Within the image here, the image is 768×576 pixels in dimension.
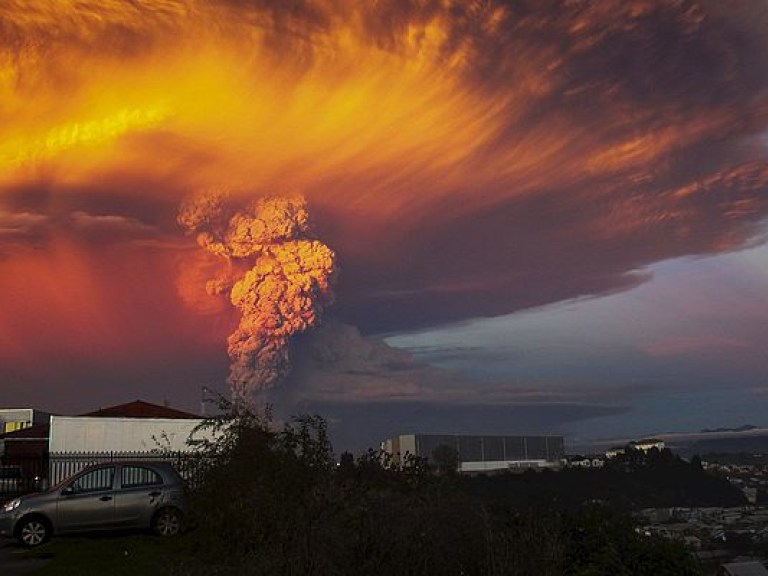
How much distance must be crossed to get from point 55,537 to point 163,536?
2.21 meters

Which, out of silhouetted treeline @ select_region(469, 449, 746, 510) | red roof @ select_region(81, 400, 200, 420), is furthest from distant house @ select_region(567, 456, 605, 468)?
red roof @ select_region(81, 400, 200, 420)

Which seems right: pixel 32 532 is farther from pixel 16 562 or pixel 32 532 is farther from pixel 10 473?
pixel 10 473

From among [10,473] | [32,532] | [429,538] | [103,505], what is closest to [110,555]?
[103,505]

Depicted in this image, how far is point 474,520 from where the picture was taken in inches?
364

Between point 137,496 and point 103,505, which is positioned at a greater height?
point 137,496

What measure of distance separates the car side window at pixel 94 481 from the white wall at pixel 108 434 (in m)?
15.4

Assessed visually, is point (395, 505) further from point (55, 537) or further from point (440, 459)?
point (55, 537)

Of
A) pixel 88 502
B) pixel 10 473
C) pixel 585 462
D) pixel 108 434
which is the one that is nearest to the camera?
pixel 88 502

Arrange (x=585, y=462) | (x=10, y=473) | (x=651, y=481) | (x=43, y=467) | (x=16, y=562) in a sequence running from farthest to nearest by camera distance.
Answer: (x=585, y=462) → (x=651, y=481) → (x=43, y=467) → (x=10, y=473) → (x=16, y=562)

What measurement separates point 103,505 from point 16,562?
2339 mm

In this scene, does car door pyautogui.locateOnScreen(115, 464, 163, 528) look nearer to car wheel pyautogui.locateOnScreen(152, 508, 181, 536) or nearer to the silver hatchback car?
the silver hatchback car

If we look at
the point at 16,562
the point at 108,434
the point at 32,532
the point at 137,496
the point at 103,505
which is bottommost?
the point at 16,562

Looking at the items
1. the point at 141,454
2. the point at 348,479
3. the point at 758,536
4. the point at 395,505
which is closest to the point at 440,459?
the point at 348,479

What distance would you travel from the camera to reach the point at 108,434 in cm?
3322
